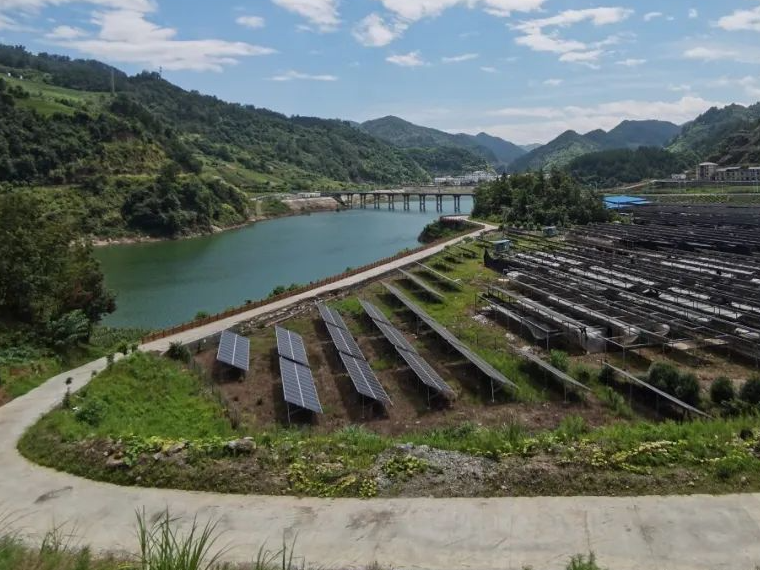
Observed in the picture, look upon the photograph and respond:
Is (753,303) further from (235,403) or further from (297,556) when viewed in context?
(297,556)

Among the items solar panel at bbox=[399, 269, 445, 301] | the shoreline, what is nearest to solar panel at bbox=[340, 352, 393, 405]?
solar panel at bbox=[399, 269, 445, 301]

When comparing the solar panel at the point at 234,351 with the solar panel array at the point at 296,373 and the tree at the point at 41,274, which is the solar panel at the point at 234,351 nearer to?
the solar panel array at the point at 296,373

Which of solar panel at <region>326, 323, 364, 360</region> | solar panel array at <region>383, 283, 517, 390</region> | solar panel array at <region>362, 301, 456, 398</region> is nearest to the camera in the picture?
solar panel array at <region>362, 301, 456, 398</region>

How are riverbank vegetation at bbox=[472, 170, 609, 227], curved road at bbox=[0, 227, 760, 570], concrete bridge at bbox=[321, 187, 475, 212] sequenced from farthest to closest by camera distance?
concrete bridge at bbox=[321, 187, 475, 212]
riverbank vegetation at bbox=[472, 170, 609, 227]
curved road at bbox=[0, 227, 760, 570]

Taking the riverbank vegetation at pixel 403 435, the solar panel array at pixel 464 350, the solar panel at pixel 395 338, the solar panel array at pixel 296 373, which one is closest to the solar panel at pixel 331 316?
the solar panel at pixel 395 338

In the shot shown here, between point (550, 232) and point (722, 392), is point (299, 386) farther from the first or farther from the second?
point (550, 232)

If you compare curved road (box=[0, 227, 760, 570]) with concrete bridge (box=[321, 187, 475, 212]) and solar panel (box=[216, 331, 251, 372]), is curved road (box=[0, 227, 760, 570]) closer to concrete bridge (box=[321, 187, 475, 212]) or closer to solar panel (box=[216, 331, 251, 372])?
solar panel (box=[216, 331, 251, 372])

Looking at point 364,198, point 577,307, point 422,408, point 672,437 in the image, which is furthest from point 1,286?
point 364,198
